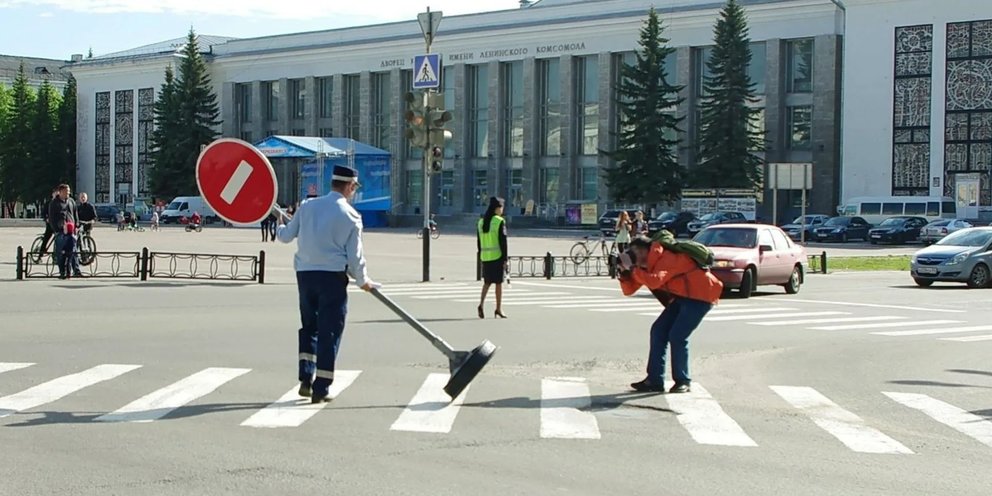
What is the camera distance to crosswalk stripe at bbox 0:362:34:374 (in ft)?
39.0

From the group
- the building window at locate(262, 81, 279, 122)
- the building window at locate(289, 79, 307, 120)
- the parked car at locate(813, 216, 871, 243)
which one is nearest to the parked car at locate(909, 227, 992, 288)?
the parked car at locate(813, 216, 871, 243)

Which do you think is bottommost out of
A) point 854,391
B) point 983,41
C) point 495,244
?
point 854,391

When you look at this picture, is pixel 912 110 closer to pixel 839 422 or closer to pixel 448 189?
pixel 448 189

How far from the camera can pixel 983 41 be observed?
72125mm

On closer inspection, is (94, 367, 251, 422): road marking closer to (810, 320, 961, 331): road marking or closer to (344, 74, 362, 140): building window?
(810, 320, 961, 331): road marking

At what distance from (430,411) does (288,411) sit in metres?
1.14

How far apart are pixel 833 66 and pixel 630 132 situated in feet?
45.7

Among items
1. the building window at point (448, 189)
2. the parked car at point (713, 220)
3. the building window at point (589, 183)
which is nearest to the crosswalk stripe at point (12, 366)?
the parked car at point (713, 220)

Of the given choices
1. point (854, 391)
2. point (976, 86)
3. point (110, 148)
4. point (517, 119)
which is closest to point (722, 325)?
point (854, 391)

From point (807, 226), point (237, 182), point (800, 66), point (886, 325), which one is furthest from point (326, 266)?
point (800, 66)

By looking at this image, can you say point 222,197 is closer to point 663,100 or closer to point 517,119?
point 663,100

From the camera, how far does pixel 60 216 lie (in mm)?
26328

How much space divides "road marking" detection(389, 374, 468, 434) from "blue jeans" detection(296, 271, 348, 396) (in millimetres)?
758

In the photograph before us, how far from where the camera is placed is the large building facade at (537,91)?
76125 millimetres
